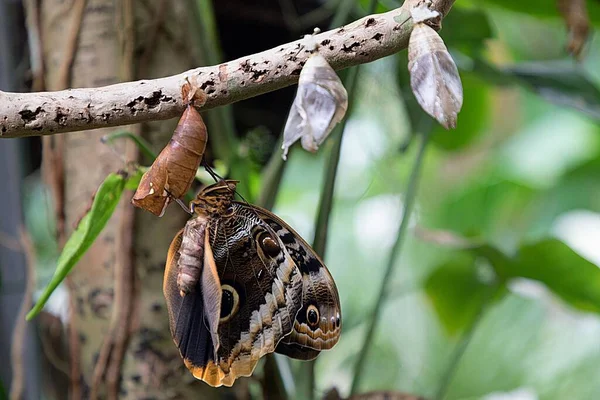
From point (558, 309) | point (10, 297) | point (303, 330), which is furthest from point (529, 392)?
point (303, 330)

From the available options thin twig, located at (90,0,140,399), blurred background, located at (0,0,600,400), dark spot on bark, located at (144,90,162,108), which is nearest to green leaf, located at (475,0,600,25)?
blurred background, located at (0,0,600,400)

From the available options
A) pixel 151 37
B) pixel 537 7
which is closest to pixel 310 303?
pixel 151 37

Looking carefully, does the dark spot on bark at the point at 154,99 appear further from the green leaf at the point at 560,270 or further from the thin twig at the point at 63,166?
the green leaf at the point at 560,270

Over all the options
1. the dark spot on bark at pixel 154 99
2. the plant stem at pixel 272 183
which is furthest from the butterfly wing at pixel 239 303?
the plant stem at pixel 272 183

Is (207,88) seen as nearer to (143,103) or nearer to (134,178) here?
(143,103)

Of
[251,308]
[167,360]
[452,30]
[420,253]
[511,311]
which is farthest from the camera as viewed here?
[420,253]

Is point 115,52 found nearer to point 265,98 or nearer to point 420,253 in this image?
point 265,98
